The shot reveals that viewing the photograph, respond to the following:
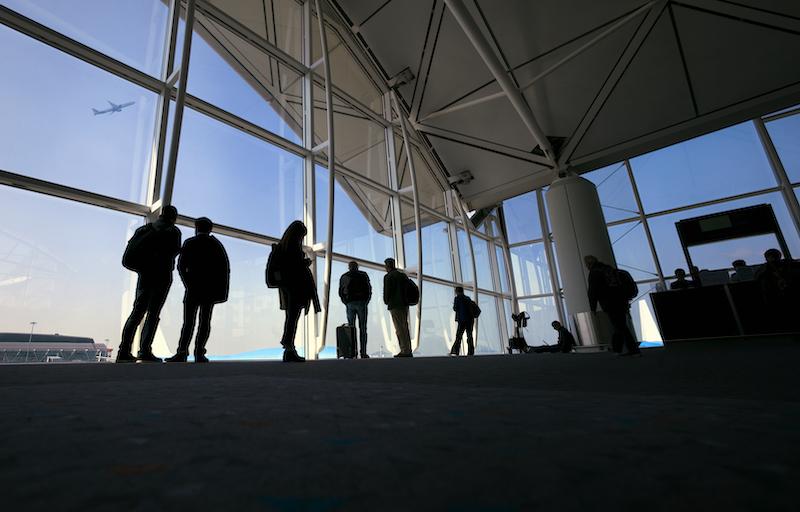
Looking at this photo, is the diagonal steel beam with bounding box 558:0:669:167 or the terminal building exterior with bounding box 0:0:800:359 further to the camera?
the diagonal steel beam with bounding box 558:0:669:167

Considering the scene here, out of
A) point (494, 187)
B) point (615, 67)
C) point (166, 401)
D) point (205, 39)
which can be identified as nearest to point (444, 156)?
point (494, 187)

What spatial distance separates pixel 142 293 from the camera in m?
4.17

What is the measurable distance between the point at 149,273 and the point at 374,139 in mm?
9450

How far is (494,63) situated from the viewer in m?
8.12

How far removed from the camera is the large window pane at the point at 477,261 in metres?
14.6

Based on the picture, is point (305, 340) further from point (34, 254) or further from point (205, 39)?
point (205, 39)

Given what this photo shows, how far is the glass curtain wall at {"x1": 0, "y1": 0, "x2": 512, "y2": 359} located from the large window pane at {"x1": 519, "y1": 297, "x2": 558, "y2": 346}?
17.6ft

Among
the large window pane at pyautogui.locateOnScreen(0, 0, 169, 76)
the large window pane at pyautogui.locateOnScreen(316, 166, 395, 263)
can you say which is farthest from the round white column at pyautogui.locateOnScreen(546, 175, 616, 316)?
the large window pane at pyautogui.locateOnScreen(0, 0, 169, 76)

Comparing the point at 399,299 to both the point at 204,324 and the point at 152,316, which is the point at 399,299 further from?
the point at 152,316

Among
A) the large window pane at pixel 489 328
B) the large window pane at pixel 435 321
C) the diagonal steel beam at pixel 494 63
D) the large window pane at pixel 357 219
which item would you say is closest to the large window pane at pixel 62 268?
the large window pane at pixel 357 219

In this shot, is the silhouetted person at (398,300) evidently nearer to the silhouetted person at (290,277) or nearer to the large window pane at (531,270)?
the silhouetted person at (290,277)

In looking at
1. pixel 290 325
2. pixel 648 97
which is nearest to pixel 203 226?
pixel 290 325

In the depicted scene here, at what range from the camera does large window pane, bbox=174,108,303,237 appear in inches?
291

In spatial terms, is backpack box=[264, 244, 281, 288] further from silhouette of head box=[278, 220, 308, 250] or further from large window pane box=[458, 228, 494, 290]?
large window pane box=[458, 228, 494, 290]
